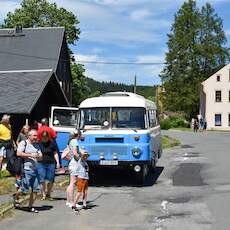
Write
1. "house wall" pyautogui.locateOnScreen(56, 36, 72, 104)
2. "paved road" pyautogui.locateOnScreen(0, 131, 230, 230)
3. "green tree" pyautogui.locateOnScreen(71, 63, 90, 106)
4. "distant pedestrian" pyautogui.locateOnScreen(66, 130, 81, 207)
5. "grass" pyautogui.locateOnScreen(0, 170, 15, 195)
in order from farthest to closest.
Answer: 1. "green tree" pyautogui.locateOnScreen(71, 63, 90, 106)
2. "house wall" pyautogui.locateOnScreen(56, 36, 72, 104)
3. "grass" pyautogui.locateOnScreen(0, 170, 15, 195)
4. "distant pedestrian" pyautogui.locateOnScreen(66, 130, 81, 207)
5. "paved road" pyautogui.locateOnScreen(0, 131, 230, 230)

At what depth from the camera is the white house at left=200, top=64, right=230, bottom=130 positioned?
7906 cm

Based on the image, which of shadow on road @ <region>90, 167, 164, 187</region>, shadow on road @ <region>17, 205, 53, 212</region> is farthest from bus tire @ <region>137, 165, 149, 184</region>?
shadow on road @ <region>17, 205, 53, 212</region>

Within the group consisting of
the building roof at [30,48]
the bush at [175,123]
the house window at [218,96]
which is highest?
the building roof at [30,48]

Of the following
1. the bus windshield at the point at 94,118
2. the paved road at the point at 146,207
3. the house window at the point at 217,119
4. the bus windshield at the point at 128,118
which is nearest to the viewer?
the paved road at the point at 146,207

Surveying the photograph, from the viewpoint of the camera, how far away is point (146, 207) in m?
11.6

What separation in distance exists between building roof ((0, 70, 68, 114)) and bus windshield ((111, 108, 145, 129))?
507cm

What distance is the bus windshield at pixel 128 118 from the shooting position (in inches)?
608

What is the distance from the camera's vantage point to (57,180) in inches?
622

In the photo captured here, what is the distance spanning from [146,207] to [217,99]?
70.5m

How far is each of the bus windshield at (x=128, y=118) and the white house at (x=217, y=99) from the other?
64991 mm

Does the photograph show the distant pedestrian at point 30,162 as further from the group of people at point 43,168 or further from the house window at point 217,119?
the house window at point 217,119

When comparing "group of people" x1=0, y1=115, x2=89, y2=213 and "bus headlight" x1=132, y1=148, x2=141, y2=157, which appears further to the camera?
"bus headlight" x1=132, y1=148, x2=141, y2=157

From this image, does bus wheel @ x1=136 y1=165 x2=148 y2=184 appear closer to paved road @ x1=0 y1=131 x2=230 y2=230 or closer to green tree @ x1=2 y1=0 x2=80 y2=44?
paved road @ x1=0 y1=131 x2=230 y2=230

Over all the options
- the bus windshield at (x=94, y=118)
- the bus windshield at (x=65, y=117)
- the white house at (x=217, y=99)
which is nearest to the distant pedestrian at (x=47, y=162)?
the bus windshield at (x=94, y=118)
